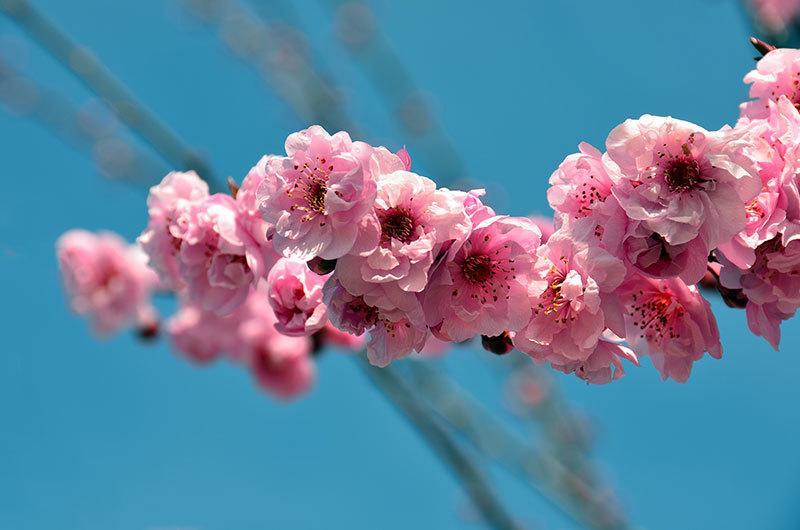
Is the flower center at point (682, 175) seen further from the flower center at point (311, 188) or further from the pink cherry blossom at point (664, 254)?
the flower center at point (311, 188)

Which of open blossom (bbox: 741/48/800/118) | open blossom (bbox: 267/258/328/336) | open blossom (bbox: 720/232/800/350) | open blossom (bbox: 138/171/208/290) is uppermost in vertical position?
open blossom (bbox: 138/171/208/290)

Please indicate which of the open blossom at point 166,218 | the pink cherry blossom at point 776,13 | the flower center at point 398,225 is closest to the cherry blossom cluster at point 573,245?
the flower center at point 398,225

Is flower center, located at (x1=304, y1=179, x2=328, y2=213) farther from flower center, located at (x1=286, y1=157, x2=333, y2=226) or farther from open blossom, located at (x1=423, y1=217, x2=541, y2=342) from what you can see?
open blossom, located at (x1=423, y1=217, x2=541, y2=342)

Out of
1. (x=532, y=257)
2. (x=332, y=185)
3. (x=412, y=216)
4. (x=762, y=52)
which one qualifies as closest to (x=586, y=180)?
(x=532, y=257)

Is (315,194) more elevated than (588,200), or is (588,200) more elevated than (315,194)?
(315,194)

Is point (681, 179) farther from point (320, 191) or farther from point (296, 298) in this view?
point (296, 298)

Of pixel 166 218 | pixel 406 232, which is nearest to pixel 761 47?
pixel 406 232

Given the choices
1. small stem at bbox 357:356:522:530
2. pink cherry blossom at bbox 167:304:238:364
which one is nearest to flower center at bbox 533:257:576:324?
small stem at bbox 357:356:522:530
